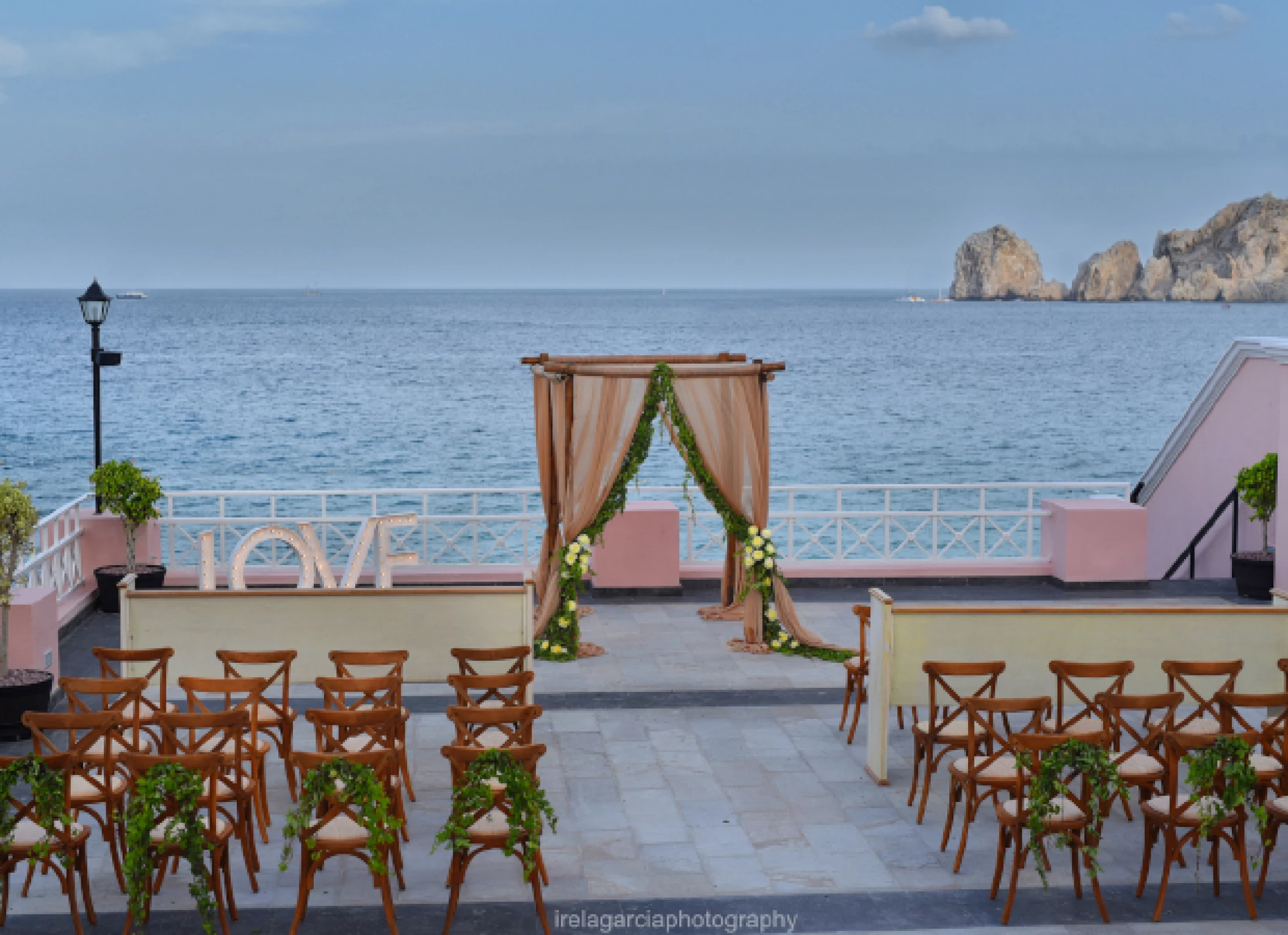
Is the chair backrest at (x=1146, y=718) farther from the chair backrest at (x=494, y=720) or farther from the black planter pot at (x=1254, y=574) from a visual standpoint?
the black planter pot at (x=1254, y=574)

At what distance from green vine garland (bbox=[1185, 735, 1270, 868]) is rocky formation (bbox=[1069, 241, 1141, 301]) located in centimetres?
9354

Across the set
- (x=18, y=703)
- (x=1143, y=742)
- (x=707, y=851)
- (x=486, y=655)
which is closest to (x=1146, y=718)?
(x=1143, y=742)

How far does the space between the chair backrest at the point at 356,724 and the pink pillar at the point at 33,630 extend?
3.46 metres

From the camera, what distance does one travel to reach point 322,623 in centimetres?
839

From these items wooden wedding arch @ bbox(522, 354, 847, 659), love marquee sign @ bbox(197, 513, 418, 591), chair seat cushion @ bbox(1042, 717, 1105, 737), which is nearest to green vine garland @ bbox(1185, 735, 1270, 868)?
chair seat cushion @ bbox(1042, 717, 1105, 737)

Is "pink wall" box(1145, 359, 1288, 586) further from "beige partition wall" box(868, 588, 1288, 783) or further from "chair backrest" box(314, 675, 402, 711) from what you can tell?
"chair backrest" box(314, 675, 402, 711)

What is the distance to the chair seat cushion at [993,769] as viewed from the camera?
6410 mm

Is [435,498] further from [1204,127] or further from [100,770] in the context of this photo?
[1204,127]

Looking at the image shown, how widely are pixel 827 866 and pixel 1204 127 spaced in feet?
194

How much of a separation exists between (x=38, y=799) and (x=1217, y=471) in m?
12.6

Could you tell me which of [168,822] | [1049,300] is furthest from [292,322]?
[168,822]

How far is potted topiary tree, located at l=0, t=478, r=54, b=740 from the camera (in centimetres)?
849

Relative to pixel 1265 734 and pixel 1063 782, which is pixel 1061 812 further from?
pixel 1265 734

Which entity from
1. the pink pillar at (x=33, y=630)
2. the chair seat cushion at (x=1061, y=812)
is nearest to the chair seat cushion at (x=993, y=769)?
the chair seat cushion at (x=1061, y=812)
